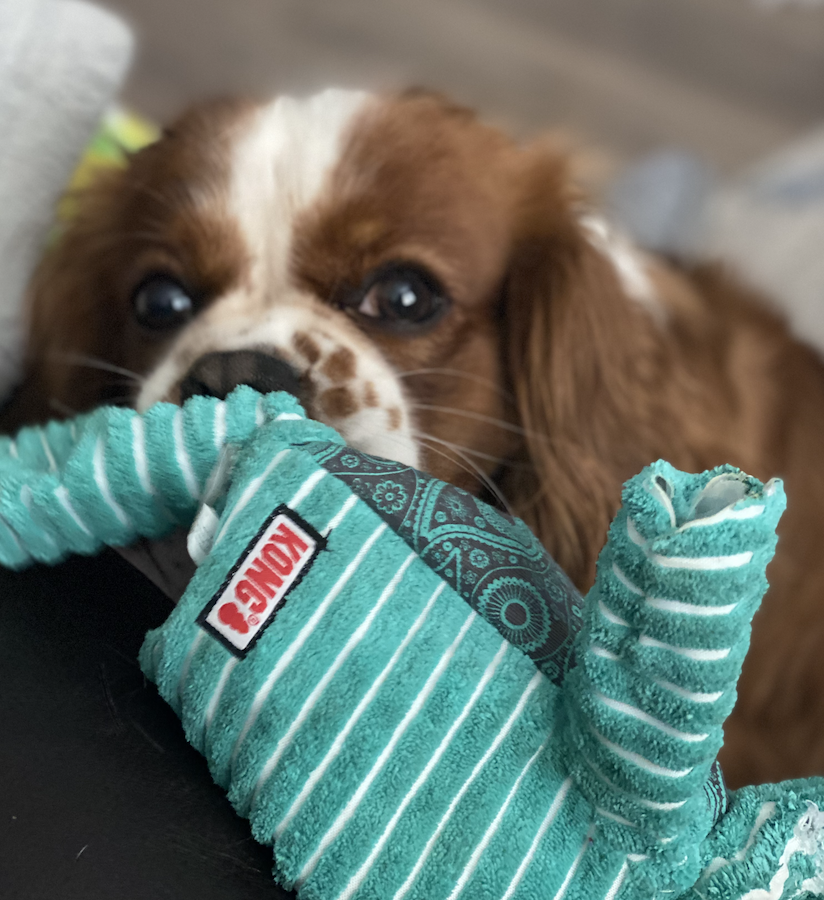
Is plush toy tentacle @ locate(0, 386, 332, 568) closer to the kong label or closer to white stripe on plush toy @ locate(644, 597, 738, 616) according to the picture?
the kong label

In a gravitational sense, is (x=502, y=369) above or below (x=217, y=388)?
below

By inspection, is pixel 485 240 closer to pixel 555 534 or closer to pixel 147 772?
pixel 555 534

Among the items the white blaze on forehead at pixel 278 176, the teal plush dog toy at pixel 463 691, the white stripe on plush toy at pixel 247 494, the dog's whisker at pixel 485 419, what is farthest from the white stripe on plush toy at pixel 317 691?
the white blaze on forehead at pixel 278 176

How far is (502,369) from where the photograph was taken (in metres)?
1.10

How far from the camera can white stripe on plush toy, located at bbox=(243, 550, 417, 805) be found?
0.51 metres

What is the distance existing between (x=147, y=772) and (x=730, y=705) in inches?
14.5

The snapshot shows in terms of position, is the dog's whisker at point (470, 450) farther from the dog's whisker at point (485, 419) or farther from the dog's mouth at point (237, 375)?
the dog's mouth at point (237, 375)

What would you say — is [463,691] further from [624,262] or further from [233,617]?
[624,262]

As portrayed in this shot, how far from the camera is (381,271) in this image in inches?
39.3

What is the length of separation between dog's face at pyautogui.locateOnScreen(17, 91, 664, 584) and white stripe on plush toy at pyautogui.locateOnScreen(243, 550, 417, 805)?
1.17 feet

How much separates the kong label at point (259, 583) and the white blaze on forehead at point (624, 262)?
77cm

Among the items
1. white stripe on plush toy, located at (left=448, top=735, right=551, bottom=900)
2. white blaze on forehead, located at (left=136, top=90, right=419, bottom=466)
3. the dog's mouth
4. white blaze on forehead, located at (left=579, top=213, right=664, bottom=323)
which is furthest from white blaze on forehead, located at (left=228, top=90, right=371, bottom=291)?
white stripe on plush toy, located at (left=448, top=735, right=551, bottom=900)

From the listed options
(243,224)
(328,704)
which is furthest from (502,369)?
(328,704)

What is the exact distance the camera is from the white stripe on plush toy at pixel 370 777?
0.49 metres
